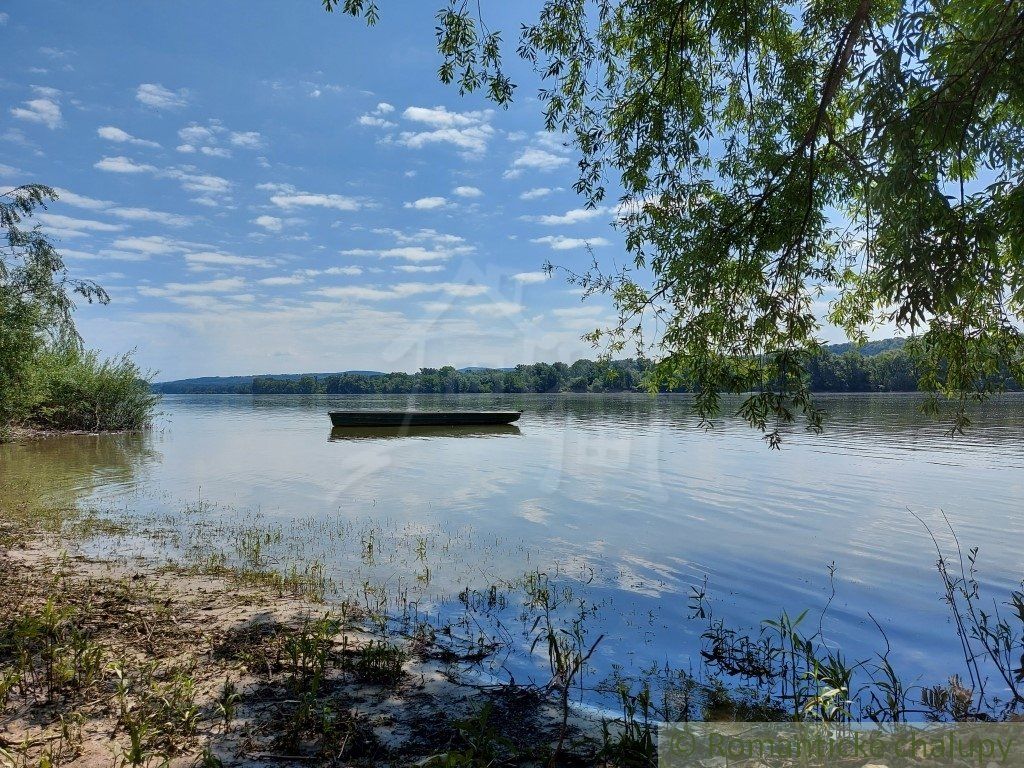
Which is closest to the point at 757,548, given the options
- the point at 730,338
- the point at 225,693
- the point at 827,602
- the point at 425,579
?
the point at 827,602

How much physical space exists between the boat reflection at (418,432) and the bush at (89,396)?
1279 cm

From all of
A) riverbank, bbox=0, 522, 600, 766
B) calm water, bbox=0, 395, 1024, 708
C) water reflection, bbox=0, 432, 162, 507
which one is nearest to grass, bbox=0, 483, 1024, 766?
riverbank, bbox=0, 522, 600, 766

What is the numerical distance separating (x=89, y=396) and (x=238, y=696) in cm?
3851

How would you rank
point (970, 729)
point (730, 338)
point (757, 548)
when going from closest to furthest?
point (970, 729) < point (730, 338) < point (757, 548)

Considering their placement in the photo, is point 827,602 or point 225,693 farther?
point 827,602

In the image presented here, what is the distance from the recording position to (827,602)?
26.7 ft

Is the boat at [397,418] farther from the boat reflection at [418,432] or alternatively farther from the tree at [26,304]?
the tree at [26,304]

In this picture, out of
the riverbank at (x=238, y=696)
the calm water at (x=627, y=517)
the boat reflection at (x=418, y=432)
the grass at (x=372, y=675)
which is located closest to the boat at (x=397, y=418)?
the boat reflection at (x=418, y=432)

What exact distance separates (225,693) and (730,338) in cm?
626

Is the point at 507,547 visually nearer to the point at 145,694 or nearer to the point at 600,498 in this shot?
the point at 600,498

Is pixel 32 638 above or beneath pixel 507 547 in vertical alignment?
above

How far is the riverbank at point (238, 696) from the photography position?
356cm

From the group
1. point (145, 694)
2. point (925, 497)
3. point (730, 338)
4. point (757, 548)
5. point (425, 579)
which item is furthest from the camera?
point (925, 497)

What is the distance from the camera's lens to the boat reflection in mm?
35406
